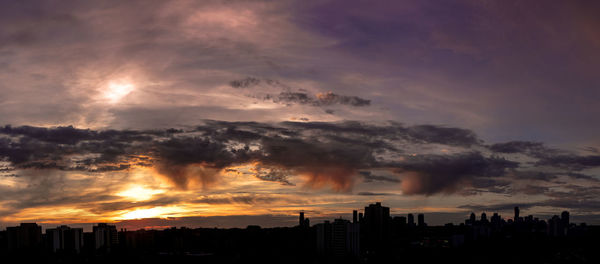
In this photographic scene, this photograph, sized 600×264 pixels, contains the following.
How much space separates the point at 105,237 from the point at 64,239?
12.6 metres

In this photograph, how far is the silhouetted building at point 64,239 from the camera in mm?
182750

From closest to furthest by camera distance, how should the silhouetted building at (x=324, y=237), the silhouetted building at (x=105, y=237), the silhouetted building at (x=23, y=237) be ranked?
the silhouetted building at (x=23, y=237) → the silhouetted building at (x=324, y=237) → the silhouetted building at (x=105, y=237)

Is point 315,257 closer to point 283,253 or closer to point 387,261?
point 283,253

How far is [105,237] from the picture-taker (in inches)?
7520

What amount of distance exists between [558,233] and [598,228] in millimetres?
26430

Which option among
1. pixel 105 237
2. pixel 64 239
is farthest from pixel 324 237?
pixel 64 239

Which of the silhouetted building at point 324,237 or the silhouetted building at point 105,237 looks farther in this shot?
the silhouetted building at point 105,237

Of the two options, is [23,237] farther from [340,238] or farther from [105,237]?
[340,238]

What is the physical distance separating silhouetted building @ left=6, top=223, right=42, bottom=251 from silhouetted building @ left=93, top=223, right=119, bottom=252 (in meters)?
16.7

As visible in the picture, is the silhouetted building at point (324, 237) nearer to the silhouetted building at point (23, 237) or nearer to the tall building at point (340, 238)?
the tall building at point (340, 238)

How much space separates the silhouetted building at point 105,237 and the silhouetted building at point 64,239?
4871 millimetres

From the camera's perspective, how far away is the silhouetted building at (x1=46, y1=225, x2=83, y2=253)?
183 meters

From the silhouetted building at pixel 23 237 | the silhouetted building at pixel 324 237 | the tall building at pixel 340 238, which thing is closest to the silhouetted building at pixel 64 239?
the silhouetted building at pixel 23 237

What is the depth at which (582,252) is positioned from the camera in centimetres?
15562
